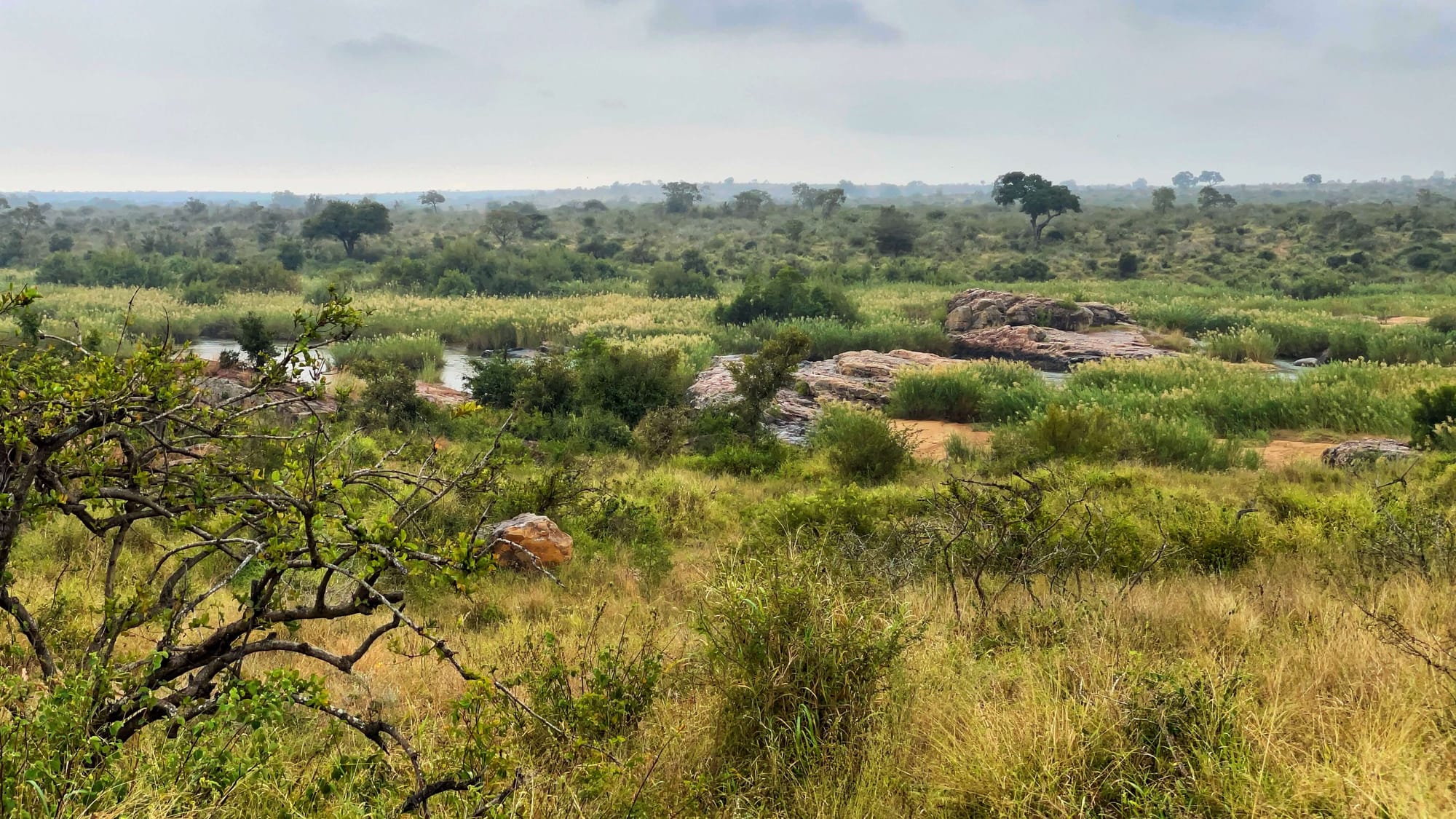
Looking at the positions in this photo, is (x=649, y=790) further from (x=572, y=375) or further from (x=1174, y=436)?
(x=572, y=375)

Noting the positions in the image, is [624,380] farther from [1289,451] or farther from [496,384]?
[1289,451]

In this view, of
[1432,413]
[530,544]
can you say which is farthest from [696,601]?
[1432,413]

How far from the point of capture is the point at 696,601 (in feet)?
18.9

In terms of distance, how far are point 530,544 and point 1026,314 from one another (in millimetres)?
23576

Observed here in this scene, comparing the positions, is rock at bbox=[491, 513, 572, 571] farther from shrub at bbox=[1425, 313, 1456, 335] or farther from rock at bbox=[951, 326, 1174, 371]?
shrub at bbox=[1425, 313, 1456, 335]

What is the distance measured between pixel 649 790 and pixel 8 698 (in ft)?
6.86

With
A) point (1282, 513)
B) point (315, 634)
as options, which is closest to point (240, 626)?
point (315, 634)

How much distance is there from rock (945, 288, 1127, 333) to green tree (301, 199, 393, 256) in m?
38.5

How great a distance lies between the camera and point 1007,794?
2912mm

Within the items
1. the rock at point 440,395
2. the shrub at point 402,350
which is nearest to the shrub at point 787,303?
the shrub at point 402,350

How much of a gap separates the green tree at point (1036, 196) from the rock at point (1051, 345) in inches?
1138

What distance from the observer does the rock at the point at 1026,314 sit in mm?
27859

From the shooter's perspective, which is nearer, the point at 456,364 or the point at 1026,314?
the point at 456,364

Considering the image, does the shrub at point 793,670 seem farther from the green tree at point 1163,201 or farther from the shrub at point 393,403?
the green tree at point 1163,201
